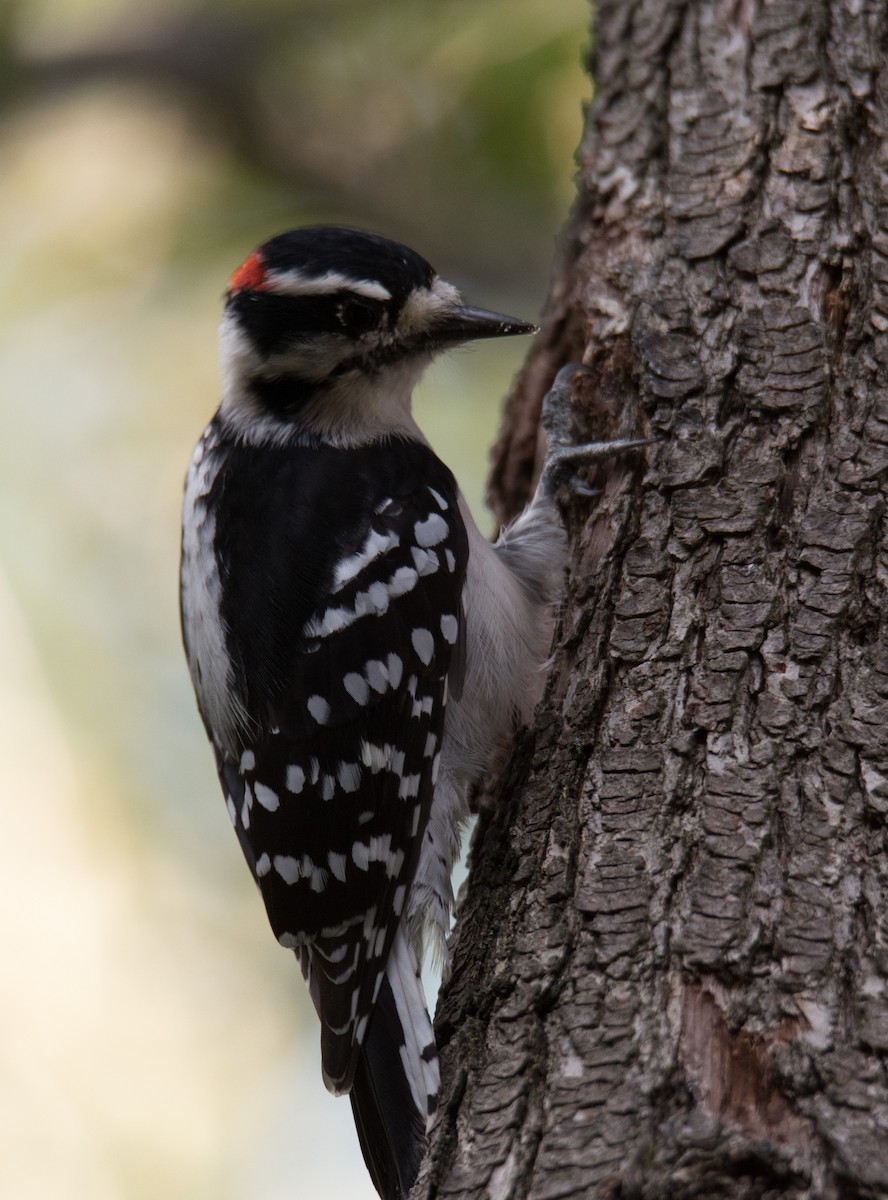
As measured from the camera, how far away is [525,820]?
7.71 ft

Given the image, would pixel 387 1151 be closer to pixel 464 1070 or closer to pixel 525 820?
pixel 464 1070

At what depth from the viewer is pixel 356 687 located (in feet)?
8.80

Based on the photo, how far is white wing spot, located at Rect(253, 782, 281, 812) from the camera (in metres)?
2.65

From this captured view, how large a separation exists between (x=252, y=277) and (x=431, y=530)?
0.82m

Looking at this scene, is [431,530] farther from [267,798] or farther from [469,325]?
[267,798]

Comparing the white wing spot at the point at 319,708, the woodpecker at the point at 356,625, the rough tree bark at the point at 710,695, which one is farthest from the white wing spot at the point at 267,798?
the rough tree bark at the point at 710,695

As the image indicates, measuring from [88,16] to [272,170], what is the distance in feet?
2.87

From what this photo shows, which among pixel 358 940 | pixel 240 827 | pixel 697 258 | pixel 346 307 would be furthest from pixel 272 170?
pixel 358 940

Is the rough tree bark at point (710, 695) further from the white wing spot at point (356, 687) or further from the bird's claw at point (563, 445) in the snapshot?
the white wing spot at point (356, 687)

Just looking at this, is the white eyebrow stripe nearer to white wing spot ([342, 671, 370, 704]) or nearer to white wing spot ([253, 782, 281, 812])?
white wing spot ([342, 671, 370, 704])

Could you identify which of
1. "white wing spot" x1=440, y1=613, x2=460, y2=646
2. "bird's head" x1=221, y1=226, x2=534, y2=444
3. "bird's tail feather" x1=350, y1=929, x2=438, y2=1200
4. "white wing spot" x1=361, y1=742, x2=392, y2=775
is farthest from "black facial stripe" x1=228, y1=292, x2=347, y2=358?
"bird's tail feather" x1=350, y1=929, x2=438, y2=1200

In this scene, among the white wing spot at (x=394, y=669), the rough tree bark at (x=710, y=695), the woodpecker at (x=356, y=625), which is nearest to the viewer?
the rough tree bark at (x=710, y=695)

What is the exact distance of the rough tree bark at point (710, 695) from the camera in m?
1.75

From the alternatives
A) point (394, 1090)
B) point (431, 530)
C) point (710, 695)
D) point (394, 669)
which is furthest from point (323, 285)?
point (394, 1090)
